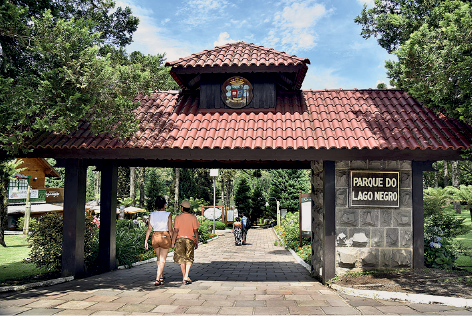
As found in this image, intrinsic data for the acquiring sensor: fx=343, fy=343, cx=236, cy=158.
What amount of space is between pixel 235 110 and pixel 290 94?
189cm

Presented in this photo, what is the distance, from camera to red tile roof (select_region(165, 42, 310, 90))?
348 inches

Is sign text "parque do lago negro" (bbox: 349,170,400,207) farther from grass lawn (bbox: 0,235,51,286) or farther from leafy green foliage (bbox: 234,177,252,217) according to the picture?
leafy green foliage (bbox: 234,177,252,217)

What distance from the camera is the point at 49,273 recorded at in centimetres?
875

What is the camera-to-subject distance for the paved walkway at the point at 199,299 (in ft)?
17.5

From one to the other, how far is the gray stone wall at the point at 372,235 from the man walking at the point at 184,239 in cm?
324

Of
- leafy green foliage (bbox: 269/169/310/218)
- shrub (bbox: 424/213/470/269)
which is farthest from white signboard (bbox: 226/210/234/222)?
shrub (bbox: 424/213/470/269)

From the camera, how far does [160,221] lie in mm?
7473

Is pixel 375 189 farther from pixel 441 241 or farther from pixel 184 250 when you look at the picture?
pixel 184 250

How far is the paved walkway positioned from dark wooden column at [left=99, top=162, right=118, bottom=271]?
40.3 inches

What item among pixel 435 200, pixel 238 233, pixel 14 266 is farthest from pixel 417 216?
pixel 14 266

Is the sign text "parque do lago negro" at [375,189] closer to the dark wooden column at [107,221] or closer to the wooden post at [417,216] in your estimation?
the wooden post at [417,216]

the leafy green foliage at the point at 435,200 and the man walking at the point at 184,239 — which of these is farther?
the leafy green foliage at the point at 435,200

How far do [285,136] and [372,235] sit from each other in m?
2.93

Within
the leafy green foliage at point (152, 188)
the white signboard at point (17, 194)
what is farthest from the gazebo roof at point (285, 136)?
the leafy green foliage at point (152, 188)
